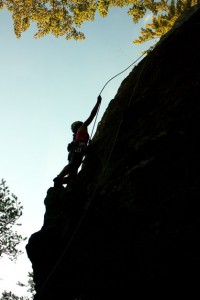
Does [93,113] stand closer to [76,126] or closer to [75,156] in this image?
[76,126]

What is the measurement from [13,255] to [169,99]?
82.9 ft

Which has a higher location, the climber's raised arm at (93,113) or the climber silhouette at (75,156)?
the climber's raised arm at (93,113)

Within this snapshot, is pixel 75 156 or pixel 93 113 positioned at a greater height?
pixel 93 113

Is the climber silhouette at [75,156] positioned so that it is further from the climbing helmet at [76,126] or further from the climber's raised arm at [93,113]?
the climbing helmet at [76,126]

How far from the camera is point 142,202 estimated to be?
4.49 m

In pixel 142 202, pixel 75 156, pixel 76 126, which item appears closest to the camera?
pixel 142 202

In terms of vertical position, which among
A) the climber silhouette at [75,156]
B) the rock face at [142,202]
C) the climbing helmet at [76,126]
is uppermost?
the climbing helmet at [76,126]

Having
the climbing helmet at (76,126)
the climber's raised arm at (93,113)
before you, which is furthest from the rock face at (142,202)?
the climbing helmet at (76,126)

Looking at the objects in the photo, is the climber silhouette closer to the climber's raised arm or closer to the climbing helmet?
the climber's raised arm

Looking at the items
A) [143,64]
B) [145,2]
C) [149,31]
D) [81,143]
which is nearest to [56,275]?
[81,143]

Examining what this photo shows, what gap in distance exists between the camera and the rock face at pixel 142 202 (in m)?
3.98

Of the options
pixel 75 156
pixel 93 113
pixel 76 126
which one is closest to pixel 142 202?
pixel 75 156

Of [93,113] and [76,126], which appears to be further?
[76,126]

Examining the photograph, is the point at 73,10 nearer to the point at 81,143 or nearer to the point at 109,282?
the point at 81,143
